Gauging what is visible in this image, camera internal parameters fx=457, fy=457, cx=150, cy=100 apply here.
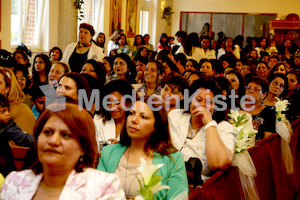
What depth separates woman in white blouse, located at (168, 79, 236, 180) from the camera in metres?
3.76

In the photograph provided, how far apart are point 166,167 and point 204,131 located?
3.66ft

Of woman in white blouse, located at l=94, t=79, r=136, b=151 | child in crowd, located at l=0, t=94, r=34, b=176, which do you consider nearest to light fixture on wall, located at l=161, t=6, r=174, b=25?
woman in white blouse, located at l=94, t=79, r=136, b=151

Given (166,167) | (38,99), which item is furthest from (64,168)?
(38,99)

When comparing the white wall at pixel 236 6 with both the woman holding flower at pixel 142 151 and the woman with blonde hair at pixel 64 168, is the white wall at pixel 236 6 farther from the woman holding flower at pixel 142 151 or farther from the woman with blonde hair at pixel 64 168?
the woman with blonde hair at pixel 64 168

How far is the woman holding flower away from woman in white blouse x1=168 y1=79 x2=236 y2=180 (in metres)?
0.69

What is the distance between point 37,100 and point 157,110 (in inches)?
104

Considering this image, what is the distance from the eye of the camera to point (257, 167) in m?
4.54

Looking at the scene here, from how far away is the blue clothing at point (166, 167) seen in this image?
2.93 meters

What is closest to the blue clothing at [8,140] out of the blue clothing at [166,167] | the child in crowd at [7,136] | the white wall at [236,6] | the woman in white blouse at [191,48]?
the child in crowd at [7,136]

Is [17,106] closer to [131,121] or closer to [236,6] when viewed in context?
[131,121]

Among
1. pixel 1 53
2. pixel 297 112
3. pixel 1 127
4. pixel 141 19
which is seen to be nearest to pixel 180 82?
pixel 1 127

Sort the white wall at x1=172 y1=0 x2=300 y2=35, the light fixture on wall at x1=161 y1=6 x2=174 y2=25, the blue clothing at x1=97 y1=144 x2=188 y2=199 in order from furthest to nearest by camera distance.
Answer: the light fixture on wall at x1=161 y1=6 x2=174 y2=25 < the white wall at x1=172 y1=0 x2=300 y2=35 < the blue clothing at x1=97 y1=144 x2=188 y2=199

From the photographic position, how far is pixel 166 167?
3006 mm

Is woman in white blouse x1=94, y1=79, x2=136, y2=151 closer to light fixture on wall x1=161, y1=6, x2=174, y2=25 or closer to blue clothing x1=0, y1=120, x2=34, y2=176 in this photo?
blue clothing x1=0, y1=120, x2=34, y2=176
